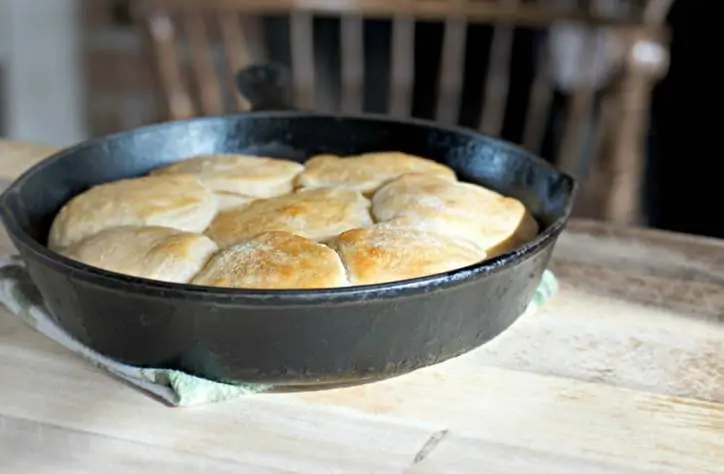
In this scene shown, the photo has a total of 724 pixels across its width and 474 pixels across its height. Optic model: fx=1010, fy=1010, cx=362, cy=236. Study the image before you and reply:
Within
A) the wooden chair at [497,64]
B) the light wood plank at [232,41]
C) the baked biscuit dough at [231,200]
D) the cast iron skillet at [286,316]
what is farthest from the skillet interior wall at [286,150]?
the light wood plank at [232,41]

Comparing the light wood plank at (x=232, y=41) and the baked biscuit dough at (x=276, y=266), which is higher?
the baked biscuit dough at (x=276, y=266)

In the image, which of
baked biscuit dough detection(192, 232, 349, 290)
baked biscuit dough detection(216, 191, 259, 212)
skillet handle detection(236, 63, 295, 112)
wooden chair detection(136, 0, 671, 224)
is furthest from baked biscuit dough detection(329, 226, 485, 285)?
wooden chair detection(136, 0, 671, 224)

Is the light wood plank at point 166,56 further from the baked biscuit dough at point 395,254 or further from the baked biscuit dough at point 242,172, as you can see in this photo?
the baked biscuit dough at point 395,254

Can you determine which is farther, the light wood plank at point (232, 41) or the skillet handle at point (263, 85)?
the light wood plank at point (232, 41)

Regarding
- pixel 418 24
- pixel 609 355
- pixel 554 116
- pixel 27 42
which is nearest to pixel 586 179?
pixel 554 116

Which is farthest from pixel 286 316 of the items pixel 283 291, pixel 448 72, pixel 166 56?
Result: pixel 448 72

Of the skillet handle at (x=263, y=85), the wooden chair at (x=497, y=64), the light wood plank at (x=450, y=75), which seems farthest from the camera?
the light wood plank at (x=450, y=75)

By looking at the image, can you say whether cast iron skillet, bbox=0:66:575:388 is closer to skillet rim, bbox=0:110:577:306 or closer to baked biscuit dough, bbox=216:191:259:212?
skillet rim, bbox=0:110:577:306
